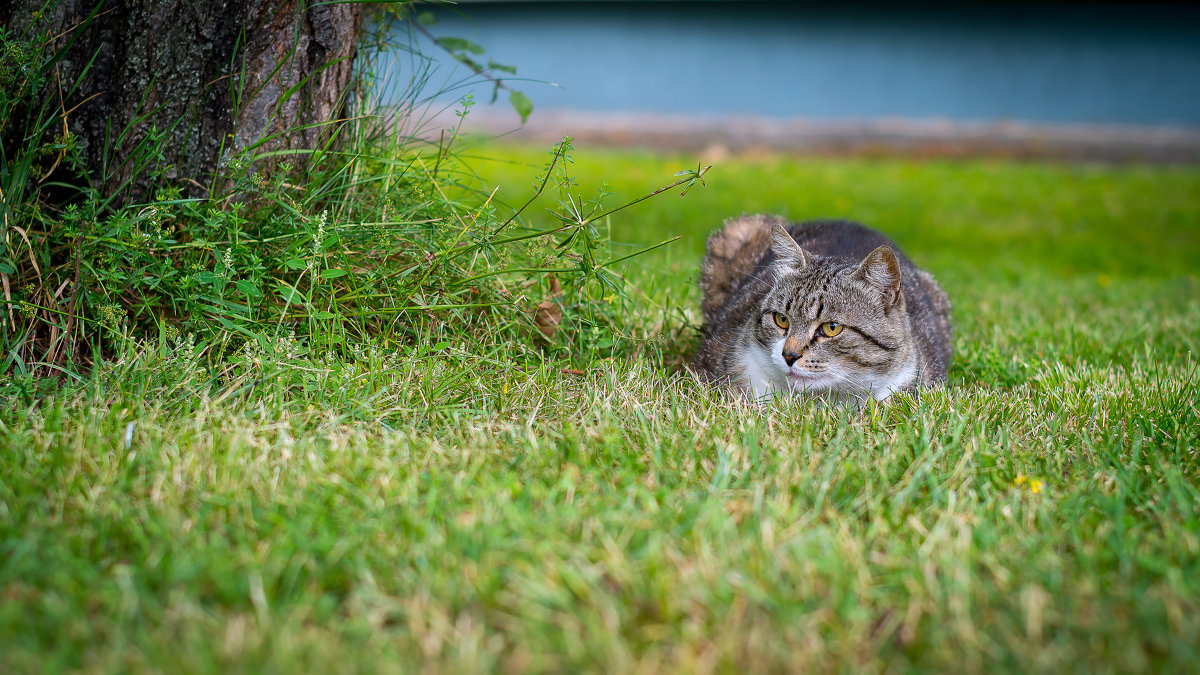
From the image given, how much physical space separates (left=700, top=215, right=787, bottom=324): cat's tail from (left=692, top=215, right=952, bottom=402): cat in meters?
0.42

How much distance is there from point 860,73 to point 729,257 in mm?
9027

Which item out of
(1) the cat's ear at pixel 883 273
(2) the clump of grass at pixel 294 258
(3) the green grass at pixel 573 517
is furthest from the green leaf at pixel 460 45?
(1) the cat's ear at pixel 883 273

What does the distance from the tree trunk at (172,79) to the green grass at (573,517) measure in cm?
72

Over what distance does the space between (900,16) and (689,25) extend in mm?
2792

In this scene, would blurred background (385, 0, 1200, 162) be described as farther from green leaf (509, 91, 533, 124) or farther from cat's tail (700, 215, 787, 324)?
green leaf (509, 91, 533, 124)

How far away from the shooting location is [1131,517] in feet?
7.16

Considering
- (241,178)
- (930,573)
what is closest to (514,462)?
(930,573)

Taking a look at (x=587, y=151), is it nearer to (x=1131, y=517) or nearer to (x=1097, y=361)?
(x=1097, y=361)

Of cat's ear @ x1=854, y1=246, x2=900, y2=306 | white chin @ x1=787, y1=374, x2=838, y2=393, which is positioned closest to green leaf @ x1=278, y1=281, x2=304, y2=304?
white chin @ x1=787, y1=374, x2=838, y2=393

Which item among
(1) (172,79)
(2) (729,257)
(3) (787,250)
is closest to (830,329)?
(3) (787,250)

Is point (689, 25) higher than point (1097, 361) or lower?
higher

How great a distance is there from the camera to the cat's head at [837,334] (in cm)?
313

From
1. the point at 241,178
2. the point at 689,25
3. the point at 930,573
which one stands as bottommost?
the point at 930,573

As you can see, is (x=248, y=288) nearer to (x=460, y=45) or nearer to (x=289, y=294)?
(x=289, y=294)
